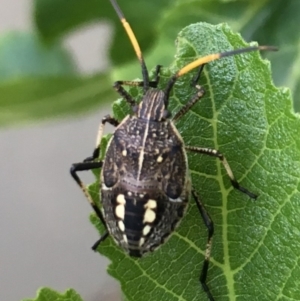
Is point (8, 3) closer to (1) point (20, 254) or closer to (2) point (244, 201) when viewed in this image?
(1) point (20, 254)

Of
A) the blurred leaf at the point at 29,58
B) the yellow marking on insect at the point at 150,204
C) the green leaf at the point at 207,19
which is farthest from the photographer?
the blurred leaf at the point at 29,58

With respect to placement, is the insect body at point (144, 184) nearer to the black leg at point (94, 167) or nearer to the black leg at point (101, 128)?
Result: the black leg at point (94, 167)

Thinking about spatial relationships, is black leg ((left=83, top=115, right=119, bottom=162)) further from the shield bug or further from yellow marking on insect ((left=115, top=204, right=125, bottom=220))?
yellow marking on insect ((left=115, top=204, right=125, bottom=220))

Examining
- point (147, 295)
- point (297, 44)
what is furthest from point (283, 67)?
point (147, 295)

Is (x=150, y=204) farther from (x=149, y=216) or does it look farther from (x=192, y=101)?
(x=192, y=101)

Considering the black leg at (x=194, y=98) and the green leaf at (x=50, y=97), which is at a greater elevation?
the green leaf at (x=50, y=97)

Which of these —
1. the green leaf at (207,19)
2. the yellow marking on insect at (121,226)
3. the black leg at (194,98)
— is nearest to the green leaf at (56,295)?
the yellow marking on insect at (121,226)

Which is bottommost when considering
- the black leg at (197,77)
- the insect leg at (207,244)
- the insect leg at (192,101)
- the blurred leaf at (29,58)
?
the insect leg at (207,244)
